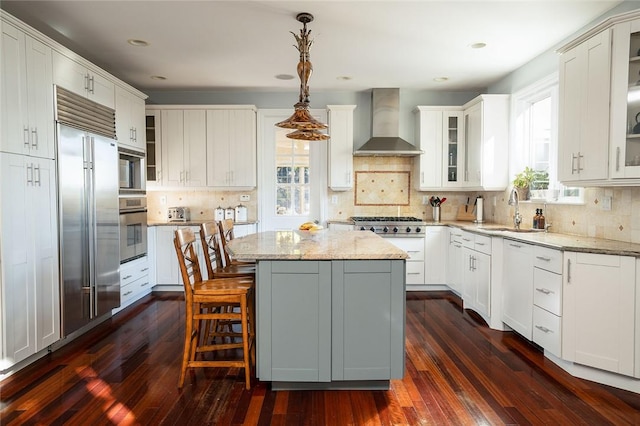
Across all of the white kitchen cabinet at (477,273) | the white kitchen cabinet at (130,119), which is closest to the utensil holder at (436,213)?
the white kitchen cabinet at (477,273)

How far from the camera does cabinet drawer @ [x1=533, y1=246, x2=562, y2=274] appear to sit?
2.74m

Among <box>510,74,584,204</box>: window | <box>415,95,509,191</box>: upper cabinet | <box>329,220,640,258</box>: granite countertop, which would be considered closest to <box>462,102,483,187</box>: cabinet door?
<box>415,95,509,191</box>: upper cabinet

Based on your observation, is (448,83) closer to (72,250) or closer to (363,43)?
(363,43)

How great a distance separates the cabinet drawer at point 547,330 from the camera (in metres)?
2.75

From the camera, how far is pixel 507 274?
350 centimetres

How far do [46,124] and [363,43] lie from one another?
110 inches

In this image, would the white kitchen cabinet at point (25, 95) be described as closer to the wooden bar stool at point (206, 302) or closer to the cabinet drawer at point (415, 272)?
the wooden bar stool at point (206, 302)

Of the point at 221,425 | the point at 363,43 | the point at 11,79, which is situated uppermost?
the point at 363,43

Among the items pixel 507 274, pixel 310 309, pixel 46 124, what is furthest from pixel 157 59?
pixel 507 274

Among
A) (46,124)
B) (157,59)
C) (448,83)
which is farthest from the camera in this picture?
(448,83)

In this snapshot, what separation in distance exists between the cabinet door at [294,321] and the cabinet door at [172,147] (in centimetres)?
331

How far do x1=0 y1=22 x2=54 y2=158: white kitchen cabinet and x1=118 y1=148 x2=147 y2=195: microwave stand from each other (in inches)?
43.7

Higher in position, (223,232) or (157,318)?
(223,232)

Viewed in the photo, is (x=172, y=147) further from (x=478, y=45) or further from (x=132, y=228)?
(x=478, y=45)
